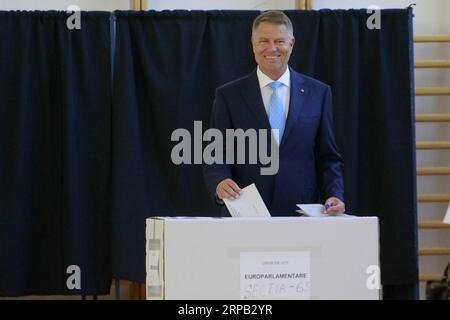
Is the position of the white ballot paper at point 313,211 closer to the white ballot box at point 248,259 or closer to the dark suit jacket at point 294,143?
the white ballot box at point 248,259

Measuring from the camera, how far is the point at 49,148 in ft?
12.4

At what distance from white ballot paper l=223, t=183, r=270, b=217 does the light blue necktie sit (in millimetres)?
485

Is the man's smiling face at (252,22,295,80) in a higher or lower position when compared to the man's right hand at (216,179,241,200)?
higher

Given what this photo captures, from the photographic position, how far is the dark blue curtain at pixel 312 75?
12.3 ft

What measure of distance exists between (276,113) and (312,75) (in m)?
1.36

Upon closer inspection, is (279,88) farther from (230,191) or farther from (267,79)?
(230,191)

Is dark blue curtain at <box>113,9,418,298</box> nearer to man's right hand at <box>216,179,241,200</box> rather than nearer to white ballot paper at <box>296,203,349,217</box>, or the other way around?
man's right hand at <box>216,179,241,200</box>

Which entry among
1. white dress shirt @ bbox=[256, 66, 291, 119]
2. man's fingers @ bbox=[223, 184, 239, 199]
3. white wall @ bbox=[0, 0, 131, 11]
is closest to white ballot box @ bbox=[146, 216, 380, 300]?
man's fingers @ bbox=[223, 184, 239, 199]

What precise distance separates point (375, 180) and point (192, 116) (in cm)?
98

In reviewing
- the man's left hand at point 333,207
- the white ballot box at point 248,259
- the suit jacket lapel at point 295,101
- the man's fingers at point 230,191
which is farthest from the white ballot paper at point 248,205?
the suit jacket lapel at point 295,101

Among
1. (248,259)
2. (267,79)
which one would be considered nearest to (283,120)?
(267,79)

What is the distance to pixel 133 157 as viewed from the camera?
146 inches

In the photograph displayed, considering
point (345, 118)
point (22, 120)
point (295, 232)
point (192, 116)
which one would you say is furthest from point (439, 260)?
point (295, 232)

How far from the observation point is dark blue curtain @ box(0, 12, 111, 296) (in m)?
3.72
